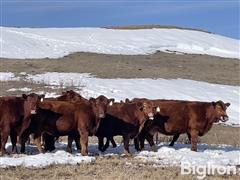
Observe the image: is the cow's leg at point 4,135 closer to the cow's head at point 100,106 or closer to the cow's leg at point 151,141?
the cow's head at point 100,106

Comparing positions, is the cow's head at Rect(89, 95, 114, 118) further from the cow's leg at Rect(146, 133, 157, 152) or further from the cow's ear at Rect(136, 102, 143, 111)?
the cow's leg at Rect(146, 133, 157, 152)

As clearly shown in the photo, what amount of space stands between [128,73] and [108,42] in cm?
1860

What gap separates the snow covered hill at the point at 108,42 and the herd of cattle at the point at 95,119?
29.2 metres

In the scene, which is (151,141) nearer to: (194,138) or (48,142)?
(194,138)

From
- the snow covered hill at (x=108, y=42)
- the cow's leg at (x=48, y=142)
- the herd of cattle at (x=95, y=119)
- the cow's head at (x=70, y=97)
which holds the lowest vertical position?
the cow's leg at (x=48, y=142)

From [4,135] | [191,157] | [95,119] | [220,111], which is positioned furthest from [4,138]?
[220,111]

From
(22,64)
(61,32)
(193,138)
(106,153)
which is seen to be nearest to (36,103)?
(106,153)

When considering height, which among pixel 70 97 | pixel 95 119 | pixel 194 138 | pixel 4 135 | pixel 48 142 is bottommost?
pixel 48 142

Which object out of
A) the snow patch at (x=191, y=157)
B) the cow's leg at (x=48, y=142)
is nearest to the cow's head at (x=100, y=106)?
the snow patch at (x=191, y=157)

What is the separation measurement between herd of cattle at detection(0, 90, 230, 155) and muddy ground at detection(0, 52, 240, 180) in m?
1.55

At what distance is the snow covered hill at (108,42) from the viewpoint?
49131mm

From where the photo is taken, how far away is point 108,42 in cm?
5694

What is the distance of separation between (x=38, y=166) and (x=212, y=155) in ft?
17.0

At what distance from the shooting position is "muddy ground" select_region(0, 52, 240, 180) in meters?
12.4
